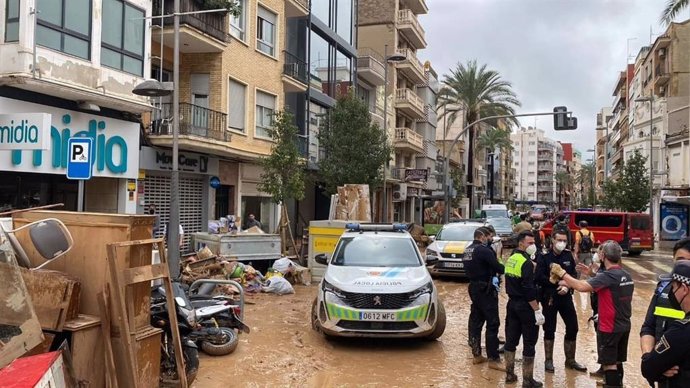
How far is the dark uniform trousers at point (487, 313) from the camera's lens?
743cm

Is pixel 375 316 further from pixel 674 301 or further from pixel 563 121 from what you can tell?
pixel 563 121

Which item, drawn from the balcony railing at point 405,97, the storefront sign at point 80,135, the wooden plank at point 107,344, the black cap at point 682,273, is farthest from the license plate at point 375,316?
the balcony railing at point 405,97

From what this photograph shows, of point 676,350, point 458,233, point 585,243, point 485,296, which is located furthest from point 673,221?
point 676,350

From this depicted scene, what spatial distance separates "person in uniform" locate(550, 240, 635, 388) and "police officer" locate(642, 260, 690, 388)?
230cm

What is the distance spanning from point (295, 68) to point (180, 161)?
325 inches

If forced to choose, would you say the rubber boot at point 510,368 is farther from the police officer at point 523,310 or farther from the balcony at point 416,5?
the balcony at point 416,5

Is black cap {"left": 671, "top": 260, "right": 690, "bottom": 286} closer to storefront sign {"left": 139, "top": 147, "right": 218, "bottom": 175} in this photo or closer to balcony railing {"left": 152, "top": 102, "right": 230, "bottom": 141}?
balcony railing {"left": 152, "top": 102, "right": 230, "bottom": 141}

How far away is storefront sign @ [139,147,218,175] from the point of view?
1680 centimetres

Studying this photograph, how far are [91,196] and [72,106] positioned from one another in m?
3.03

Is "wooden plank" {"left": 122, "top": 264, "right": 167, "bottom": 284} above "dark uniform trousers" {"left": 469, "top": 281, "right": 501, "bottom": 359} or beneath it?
above

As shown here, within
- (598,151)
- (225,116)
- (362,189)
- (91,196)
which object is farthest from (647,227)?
(598,151)

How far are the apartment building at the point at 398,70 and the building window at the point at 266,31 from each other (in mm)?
15453

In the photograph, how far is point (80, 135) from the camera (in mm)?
14141

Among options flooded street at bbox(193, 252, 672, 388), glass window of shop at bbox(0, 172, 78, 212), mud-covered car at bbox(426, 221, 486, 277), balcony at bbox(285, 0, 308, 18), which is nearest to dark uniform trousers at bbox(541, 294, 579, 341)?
flooded street at bbox(193, 252, 672, 388)
